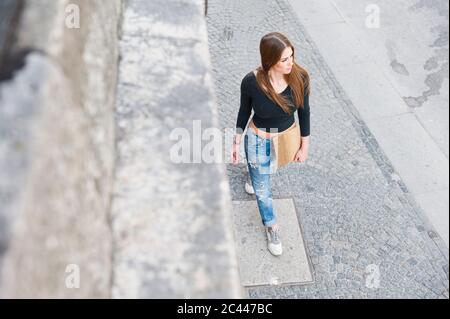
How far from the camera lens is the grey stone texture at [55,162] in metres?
1.16

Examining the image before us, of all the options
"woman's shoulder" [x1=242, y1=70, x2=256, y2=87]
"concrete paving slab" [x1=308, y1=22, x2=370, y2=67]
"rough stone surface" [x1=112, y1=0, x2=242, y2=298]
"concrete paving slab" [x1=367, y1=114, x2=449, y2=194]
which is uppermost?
"rough stone surface" [x1=112, y1=0, x2=242, y2=298]

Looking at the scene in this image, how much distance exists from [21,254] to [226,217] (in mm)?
825

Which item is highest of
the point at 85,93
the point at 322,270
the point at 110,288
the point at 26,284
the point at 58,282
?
the point at 85,93

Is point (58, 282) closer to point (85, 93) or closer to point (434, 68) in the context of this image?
point (85, 93)

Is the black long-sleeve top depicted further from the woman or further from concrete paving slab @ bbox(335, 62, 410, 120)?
concrete paving slab @ bbox(335, 62, 410, 120)

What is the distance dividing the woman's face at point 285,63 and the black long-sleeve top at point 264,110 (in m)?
0.14

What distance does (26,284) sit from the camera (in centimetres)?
115

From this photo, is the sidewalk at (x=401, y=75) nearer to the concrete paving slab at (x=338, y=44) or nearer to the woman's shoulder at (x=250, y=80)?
the concrete paving slab at (x=338, y=44)

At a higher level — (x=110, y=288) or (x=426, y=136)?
(x=110, y=288)

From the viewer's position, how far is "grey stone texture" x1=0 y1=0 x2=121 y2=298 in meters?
1.16

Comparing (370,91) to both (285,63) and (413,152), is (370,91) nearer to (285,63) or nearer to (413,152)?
(413,152)

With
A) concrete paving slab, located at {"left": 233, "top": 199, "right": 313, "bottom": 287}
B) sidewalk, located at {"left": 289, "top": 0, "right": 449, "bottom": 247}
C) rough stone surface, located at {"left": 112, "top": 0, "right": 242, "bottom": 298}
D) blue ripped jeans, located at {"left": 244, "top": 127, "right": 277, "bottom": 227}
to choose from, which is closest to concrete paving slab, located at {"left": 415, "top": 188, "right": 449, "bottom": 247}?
sidewalk, located at {"left": 289, "top": 0, "right": 449, "bottom": 247}

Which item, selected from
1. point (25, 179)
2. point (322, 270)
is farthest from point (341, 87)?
point (25, 179)

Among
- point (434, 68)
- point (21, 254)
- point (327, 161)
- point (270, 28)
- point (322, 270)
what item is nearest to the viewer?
point (21, 254)
